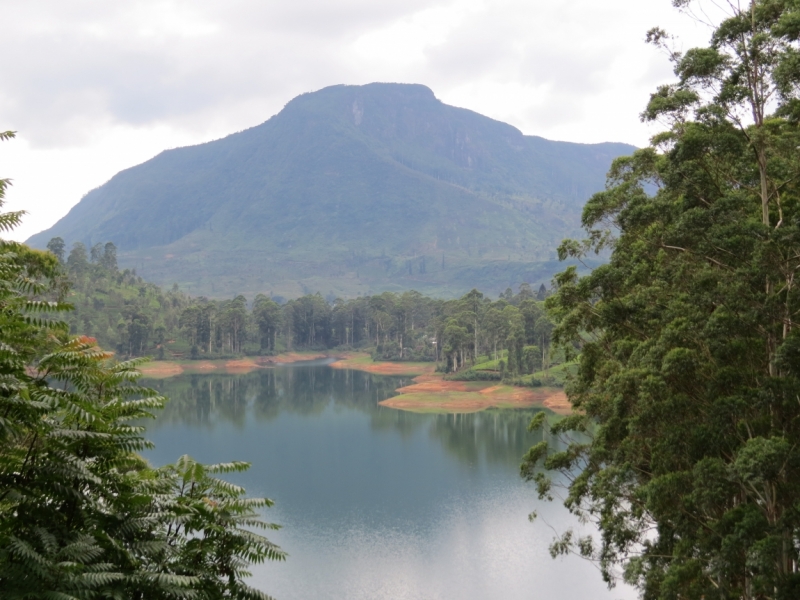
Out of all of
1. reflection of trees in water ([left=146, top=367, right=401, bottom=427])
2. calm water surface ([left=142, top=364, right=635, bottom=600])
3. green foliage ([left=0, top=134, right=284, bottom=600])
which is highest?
green foliage ([left=0, top=134, right=284, bottom=600])

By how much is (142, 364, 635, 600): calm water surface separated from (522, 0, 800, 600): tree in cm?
924

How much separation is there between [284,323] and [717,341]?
104 m

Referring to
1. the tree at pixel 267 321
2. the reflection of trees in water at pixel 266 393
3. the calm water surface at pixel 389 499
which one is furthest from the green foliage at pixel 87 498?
the tree at pixel 267 321

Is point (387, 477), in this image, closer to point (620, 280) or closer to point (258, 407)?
point (620, 280)

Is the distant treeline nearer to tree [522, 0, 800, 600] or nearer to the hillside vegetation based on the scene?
the hillside vegetation

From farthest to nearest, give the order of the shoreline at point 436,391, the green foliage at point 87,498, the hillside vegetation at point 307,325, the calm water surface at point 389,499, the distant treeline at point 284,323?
the distant treeline at point 284,323, the hillside vegetation at point 307,325, the shoreline at point 436,391, the calm water surface at point 389,499, the green foliage at point 87,498

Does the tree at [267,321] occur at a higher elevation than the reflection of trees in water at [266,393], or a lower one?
higher

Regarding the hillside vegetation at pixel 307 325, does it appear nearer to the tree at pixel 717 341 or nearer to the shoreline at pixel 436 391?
the shoreline at pixel 436 391

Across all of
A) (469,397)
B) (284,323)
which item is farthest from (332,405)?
(284,323)

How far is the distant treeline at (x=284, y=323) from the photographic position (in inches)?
3187

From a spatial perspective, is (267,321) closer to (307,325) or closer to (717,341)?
(307,325)

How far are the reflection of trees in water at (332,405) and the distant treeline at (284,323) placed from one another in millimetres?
9768

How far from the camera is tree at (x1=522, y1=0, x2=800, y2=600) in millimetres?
11750

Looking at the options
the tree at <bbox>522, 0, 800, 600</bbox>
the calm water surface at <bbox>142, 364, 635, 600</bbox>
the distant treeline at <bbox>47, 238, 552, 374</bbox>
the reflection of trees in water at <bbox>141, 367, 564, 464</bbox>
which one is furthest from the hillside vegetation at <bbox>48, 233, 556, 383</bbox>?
the tree at <bbox>522, 0, 800, 600</bbox>
